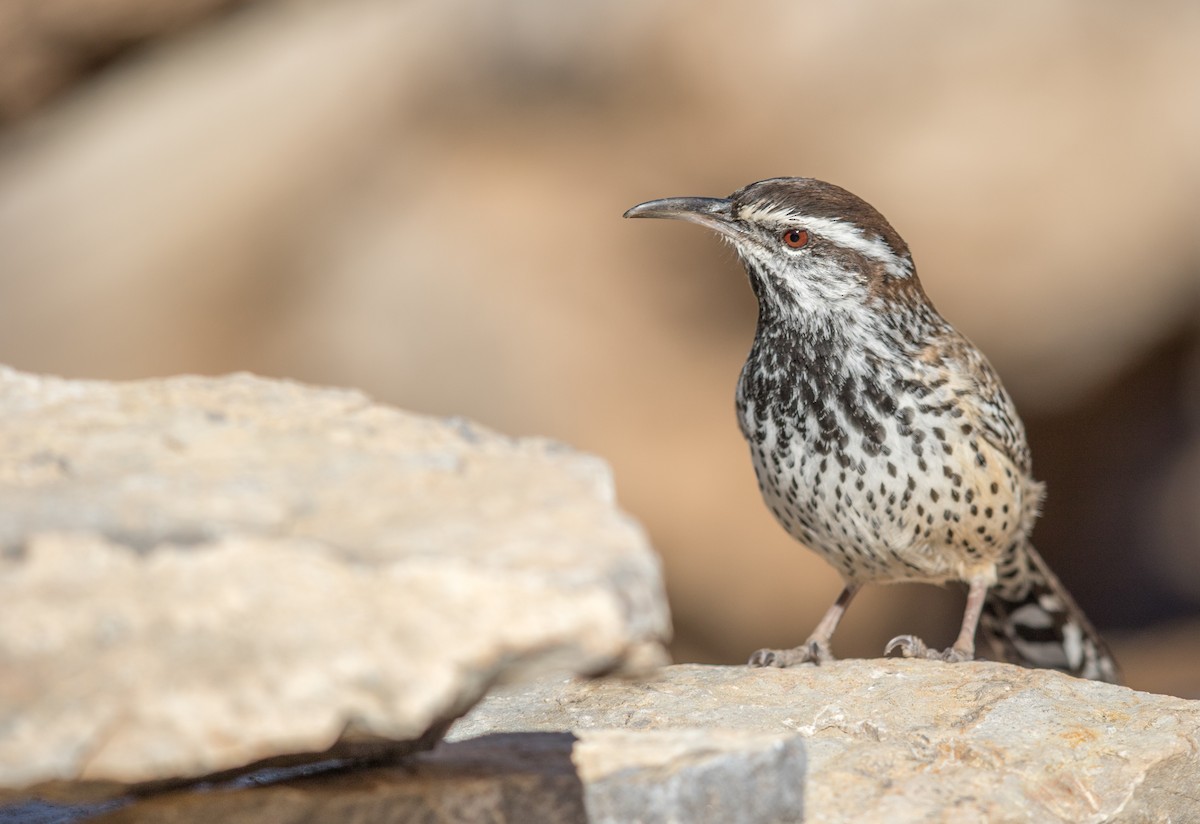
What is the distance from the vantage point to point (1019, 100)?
778 centimetres

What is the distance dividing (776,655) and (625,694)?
0.77 meters

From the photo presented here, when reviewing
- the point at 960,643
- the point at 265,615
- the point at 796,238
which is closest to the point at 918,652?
the point at 960,643

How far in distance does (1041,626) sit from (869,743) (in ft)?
7.47

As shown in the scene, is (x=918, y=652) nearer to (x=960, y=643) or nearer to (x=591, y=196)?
(x=960, y=643)

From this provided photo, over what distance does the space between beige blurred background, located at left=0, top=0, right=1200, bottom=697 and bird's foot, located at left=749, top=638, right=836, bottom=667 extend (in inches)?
153

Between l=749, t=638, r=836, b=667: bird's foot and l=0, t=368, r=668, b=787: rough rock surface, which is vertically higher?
l=0, t=368, r=668, b=787: rough rock surface

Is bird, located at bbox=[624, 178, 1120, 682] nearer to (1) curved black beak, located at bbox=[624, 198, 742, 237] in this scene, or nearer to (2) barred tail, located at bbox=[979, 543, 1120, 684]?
(1) curved black beak, located at bbox=[624, 198, 742, 237]

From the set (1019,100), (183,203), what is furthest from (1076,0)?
(183,203)

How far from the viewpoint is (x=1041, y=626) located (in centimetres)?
527

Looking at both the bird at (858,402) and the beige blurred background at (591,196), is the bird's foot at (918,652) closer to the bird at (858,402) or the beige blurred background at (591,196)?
the bird at (858,402)

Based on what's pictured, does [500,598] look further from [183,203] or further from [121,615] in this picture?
[183,203]

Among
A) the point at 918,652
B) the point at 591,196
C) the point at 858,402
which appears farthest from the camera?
the point at 591,196

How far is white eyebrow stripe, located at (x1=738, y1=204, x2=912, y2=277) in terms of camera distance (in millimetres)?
4082

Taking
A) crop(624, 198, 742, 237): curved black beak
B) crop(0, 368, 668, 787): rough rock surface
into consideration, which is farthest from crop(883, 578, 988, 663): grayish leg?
crop(0, 368, 668, 787): rough rock surface
